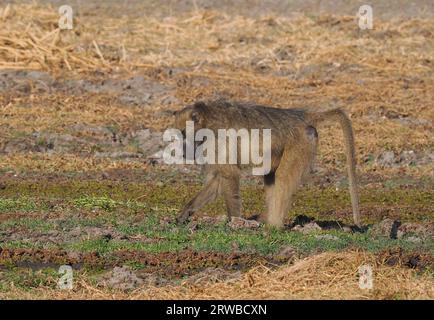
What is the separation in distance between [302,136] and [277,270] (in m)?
2.59

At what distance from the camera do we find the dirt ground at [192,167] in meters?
8.44

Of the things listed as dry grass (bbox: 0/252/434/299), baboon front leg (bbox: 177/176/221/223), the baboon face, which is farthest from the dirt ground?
the baboon face

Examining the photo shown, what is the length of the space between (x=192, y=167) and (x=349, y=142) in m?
4.54

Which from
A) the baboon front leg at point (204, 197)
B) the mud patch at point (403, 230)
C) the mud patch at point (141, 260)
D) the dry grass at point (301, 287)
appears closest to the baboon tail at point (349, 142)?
the mud patch at point (403, 230)

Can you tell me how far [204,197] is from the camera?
1053 cm

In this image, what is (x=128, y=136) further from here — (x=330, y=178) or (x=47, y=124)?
(x=330, y=178)

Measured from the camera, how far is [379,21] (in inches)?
871

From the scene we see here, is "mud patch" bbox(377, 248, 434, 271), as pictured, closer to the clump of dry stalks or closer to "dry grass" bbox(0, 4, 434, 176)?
"dry grass" bbox(0, 4, 434, 176)

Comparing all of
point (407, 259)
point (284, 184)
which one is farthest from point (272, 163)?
point (407, 259)
